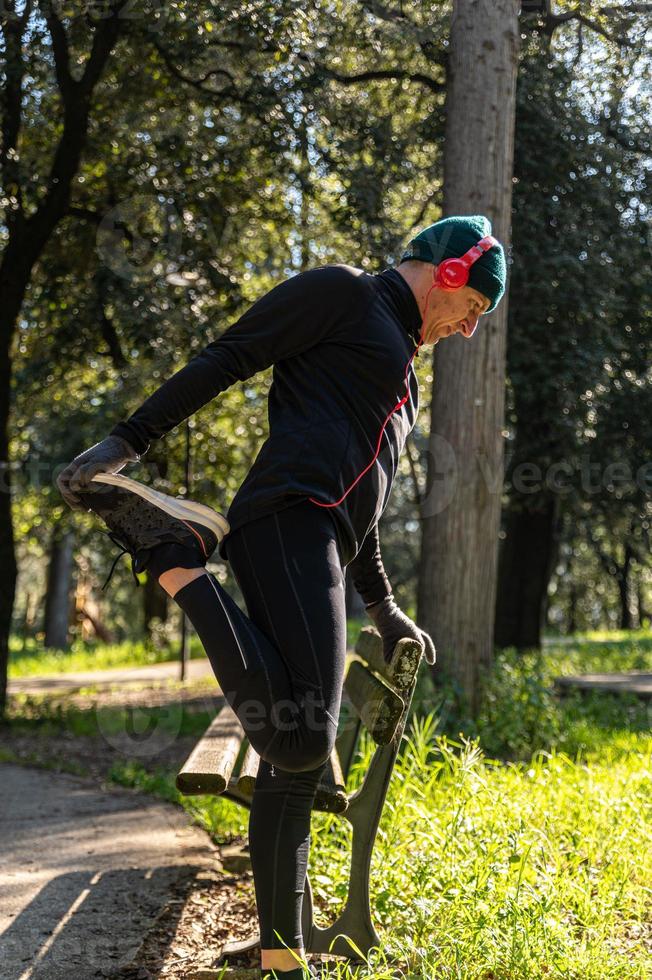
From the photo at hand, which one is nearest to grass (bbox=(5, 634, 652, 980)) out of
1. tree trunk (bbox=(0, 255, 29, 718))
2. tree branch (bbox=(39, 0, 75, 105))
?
tree trunk (bbox=(0, 255, 29, 718))

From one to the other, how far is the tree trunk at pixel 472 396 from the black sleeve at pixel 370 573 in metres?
3.60

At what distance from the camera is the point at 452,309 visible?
2727mm

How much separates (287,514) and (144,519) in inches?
13.4

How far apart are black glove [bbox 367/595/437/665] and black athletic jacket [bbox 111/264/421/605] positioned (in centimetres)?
50

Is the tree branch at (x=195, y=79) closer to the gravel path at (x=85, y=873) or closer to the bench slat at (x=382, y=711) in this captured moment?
the gravel path at (x=85, y=873)

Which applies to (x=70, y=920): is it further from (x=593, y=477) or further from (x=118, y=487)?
(x=593, y=477)

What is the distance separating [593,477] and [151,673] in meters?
6.49

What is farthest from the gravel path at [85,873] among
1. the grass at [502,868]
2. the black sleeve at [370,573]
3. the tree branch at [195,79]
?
the tree branch at [195,79]

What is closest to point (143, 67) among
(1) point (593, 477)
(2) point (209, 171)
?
(2) point (209, 171)

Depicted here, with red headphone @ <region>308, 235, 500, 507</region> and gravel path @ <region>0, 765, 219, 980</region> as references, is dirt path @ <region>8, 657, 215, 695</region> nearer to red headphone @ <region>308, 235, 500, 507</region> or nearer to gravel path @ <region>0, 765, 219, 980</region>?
gravel path @ <region>0, 765, 219, 980</region>

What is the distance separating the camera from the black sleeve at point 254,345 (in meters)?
2.47

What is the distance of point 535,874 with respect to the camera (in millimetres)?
3295

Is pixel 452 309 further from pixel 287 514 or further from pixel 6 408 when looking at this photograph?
pixel 6 408

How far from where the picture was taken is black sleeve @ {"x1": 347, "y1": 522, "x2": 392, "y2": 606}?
3.06 metres
